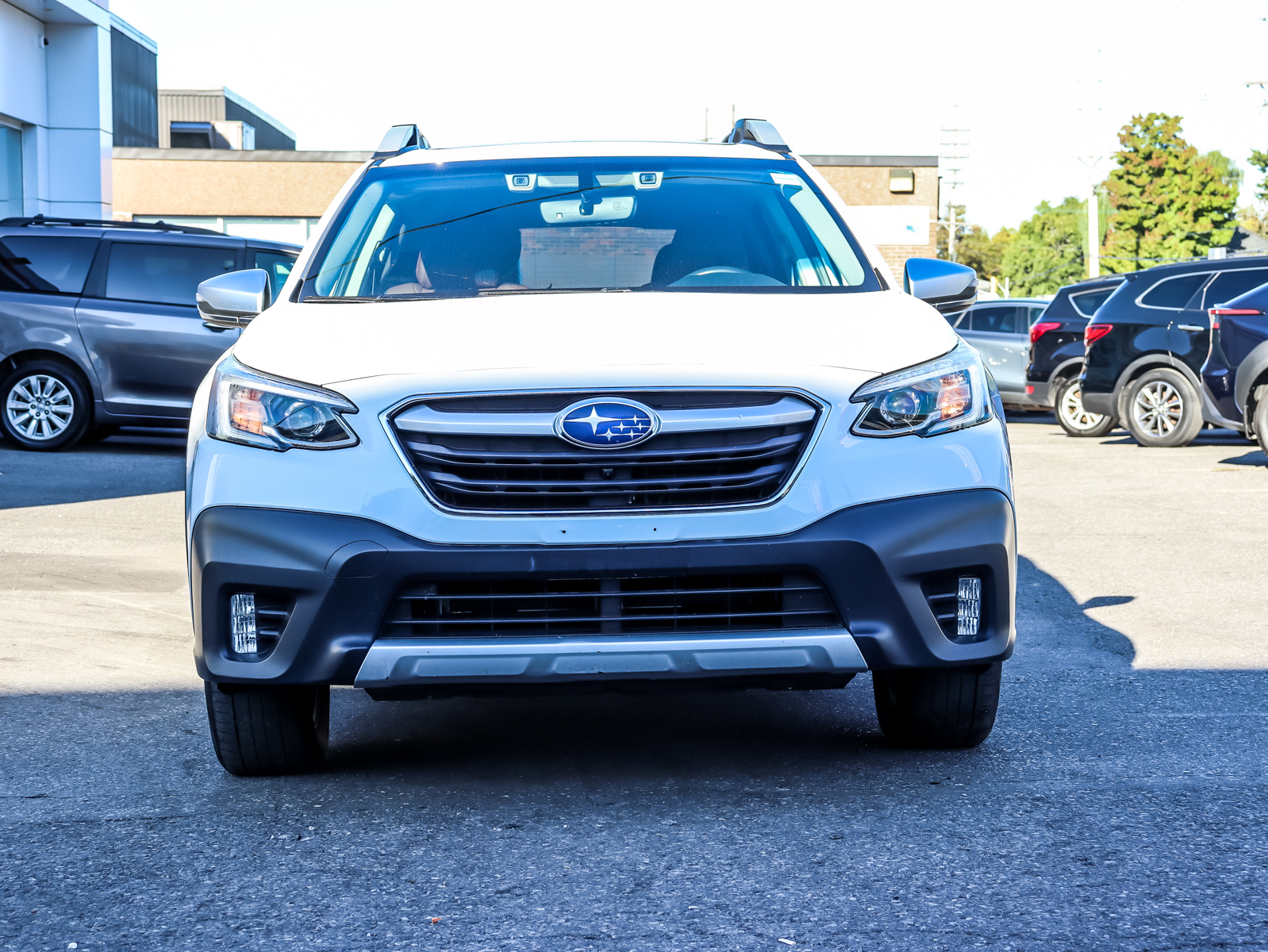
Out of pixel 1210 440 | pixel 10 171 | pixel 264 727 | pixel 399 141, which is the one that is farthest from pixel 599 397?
pixel 10 171

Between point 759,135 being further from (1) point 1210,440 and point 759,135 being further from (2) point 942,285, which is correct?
(1) point 1210,440

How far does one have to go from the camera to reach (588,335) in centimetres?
387

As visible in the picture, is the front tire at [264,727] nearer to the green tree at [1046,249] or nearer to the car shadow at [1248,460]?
the car shadow at [1248,460]

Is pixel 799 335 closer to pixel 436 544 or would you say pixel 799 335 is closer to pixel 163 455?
pixel 436 544

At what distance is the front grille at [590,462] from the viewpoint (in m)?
3.64

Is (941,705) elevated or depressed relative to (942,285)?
depressed

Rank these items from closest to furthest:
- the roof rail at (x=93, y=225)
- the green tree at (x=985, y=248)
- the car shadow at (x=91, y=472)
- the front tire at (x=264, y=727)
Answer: the front tire at (x=264, y=727) → the car shadow at (x=91, y=472) → the roof rail at (x=93, y=225) → the green tree at (x=985, y=248)

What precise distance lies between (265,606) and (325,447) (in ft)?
1.31

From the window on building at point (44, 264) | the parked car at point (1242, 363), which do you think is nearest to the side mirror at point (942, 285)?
the parked car at point (1242, 363)

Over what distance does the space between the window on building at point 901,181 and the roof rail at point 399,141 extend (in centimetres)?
3094

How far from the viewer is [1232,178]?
320 feet

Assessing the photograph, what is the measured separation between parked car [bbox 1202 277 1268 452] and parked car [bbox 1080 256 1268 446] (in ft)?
5.77

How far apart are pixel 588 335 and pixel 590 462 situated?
0.38 meters

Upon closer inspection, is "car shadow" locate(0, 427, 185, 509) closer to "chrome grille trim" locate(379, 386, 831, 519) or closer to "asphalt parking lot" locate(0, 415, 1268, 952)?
"asphalt parking lot" locate(0, 415, 1268, 952)
